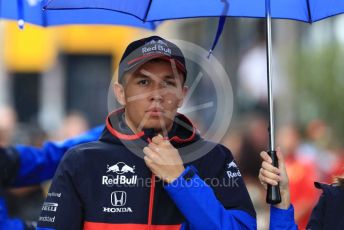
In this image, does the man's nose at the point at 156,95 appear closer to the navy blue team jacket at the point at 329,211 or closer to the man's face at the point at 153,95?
the man's face at the point at 153,95

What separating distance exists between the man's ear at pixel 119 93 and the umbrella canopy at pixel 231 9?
1.43 ft

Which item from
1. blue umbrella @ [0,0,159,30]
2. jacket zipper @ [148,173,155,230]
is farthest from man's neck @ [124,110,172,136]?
blue umbrella @ [0,0,159,30]

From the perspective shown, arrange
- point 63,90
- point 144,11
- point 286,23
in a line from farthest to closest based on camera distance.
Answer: point 63,90 < point 286,23 < point 144,11

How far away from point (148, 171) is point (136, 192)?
4.8 inches

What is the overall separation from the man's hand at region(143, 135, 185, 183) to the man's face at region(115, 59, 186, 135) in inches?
7.0

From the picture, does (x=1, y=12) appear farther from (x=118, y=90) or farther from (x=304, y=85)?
(x=304, y=85)

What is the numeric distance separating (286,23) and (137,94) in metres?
16.5

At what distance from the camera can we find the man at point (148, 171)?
12.3ft

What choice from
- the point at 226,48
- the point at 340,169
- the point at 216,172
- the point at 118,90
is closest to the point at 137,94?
the point at 118,90

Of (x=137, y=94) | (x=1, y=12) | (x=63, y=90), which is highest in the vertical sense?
(x=1, y=12)

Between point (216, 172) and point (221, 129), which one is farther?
point (221, 129)

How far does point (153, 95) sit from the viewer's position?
393 centimetres

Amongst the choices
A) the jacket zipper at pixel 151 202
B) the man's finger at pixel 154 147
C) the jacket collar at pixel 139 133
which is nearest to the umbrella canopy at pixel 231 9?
the jacket collar at pixel 139 133

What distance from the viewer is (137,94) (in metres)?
3.96
